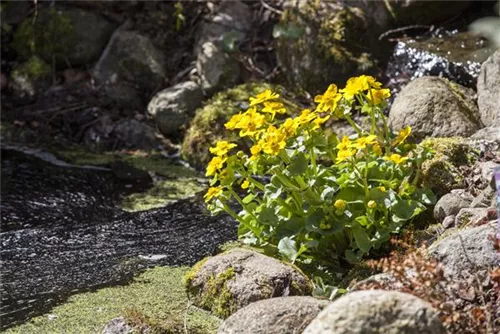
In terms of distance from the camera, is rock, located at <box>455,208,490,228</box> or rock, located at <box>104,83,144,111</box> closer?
rock, located at <box>455,208,490,228</box>

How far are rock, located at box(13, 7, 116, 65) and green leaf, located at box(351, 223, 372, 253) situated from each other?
171 inches

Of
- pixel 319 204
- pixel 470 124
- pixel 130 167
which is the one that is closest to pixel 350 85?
pixel 319 204

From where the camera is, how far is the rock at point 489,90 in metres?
4.73

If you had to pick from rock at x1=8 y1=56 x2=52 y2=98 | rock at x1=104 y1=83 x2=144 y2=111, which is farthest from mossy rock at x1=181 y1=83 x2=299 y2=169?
rock at x1=8 y1=56 x2=52 y2=98

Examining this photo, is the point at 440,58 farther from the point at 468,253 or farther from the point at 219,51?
the point at 468,253

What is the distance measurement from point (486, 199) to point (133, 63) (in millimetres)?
4100

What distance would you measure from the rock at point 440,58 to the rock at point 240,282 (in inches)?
104

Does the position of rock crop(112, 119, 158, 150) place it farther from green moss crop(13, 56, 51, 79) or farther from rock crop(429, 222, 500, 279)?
rock crop(429, 222, 500, 279)

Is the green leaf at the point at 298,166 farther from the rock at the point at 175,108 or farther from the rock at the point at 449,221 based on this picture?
the rock at the point at 175,108

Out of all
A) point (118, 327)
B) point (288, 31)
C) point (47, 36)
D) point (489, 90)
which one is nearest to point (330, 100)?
point (118, 327)

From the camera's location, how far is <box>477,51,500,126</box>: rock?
473 cm

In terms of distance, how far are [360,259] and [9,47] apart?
489 cm

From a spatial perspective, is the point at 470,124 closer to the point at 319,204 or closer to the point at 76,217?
the point at 319,204

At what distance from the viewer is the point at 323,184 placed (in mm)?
3588
